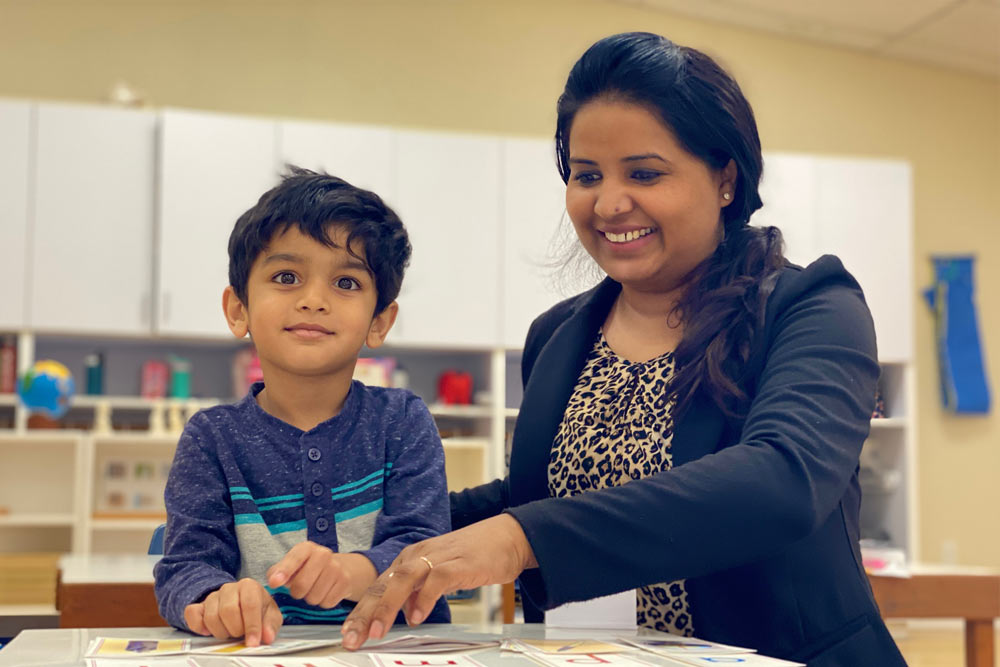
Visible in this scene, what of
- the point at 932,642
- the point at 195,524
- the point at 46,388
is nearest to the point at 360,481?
the point at 195,524

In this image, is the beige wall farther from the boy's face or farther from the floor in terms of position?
the boy's face

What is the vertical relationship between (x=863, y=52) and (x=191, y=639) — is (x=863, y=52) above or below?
above

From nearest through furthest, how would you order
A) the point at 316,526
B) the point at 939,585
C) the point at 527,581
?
the point at 527,581
the point at 316,526
the point at 939,585

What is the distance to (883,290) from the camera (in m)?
5.47

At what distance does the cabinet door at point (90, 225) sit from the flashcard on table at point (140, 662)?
4.17m

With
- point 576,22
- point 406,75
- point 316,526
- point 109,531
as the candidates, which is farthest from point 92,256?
point 316,526

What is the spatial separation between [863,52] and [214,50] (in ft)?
11.4

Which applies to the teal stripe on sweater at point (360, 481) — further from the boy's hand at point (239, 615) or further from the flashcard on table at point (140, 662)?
the flashcard on table at point (140, 662)

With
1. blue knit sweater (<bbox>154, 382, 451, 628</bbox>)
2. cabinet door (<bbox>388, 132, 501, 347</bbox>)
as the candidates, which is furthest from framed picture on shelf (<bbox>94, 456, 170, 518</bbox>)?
blue knit sweater (<bbox>154, 382, 451, 628</bbox>)

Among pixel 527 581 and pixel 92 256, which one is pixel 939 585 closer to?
pixel 527 581

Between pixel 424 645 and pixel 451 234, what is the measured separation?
13.9 feet

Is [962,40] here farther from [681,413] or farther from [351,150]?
[681,413]

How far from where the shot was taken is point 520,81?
19.2 feet

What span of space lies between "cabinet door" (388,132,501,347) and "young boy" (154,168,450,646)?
148 inches
